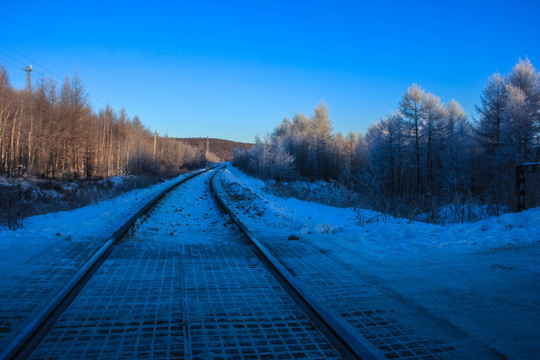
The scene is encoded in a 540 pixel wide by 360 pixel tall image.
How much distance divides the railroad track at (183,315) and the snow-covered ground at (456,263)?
4.15 feet

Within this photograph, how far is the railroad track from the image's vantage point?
2443 mm

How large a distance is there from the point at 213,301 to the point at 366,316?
1505mm

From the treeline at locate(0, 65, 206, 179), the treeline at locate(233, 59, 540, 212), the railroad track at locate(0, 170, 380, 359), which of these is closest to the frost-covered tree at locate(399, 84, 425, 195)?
the treeline at locate(233, 59, 540, 212)

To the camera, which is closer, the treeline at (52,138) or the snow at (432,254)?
the snow at (432,254)

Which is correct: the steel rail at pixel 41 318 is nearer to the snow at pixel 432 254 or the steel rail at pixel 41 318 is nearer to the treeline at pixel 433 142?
the snow at pixel 432 254

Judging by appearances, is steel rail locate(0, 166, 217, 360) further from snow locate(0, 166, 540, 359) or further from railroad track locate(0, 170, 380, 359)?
snow locate(0, 166, 540, 359)

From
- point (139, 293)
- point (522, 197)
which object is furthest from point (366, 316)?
point (522, 197)

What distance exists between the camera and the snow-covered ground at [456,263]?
296 centimetres

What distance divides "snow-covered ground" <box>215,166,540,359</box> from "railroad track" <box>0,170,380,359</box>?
49.7 inches

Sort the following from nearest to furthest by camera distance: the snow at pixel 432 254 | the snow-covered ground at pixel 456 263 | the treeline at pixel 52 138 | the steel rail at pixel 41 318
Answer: the steel rail at pixel 41 318 < the snow-covered ground at pixel 456 263 < the snow at pixel 432 254 < the treeline at pixel 52 138

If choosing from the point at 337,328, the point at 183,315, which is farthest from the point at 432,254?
the point at 183,315

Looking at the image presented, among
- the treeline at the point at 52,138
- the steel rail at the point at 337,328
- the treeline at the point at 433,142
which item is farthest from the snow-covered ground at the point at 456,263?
the treeline at the point at 52,138

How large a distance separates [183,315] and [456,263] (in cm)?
389

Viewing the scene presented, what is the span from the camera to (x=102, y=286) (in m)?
3.72
